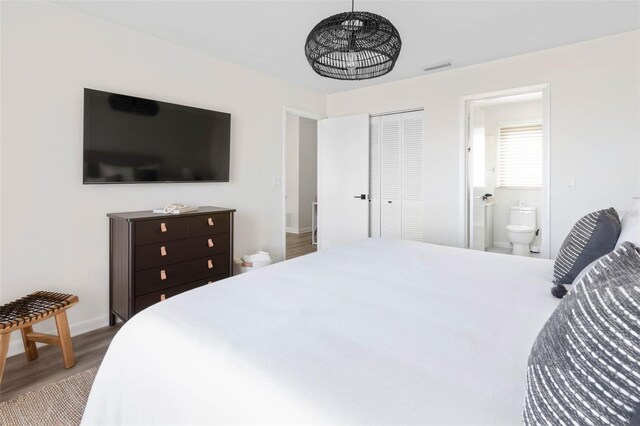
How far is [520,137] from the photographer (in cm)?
528

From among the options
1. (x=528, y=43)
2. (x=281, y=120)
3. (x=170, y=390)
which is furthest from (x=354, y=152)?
(x=170, y=390)

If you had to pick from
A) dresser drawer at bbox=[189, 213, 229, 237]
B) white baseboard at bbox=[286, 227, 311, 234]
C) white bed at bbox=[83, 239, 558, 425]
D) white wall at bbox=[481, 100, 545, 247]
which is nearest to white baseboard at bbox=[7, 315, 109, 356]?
dresser drawer at bbox=[189, 213, 229, 237]

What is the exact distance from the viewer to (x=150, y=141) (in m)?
2.94

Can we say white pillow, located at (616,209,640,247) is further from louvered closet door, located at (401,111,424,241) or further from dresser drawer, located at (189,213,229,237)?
dresser drawer, located at (189,213,229,237)

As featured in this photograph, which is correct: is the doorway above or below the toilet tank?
above

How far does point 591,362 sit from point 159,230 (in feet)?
8.71

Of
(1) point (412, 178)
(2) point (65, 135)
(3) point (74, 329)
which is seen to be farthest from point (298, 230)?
(2) point (65, 135)

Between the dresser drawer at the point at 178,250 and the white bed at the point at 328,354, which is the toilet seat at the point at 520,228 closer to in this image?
the white bed at the point at 328,354

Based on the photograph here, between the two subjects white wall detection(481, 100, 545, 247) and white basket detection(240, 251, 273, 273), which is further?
white wall detection(481, 100, 545, 247)

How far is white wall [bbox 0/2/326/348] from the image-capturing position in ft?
7.54

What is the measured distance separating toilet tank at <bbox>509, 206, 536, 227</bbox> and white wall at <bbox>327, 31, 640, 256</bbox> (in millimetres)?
2032

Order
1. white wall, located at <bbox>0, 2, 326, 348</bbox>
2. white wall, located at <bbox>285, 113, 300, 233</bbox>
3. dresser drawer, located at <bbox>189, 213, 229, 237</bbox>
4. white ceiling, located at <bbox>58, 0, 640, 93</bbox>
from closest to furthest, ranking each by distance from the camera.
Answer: white wall, located at <bbox>0, 2, 326, 348</bbox> → white ceiling, located at <bbox>58, 0, 640, 93</bbox> → dresser drawer, located at <bbox>189, 213, 229, 237</bbox> → white wall, located at <bbox>285, 113, 300, 233</bbox>

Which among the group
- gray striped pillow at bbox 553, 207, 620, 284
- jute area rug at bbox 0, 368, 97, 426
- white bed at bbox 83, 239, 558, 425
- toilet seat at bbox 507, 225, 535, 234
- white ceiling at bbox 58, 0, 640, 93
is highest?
white ceiling at bbox 58, 0, 640, 93

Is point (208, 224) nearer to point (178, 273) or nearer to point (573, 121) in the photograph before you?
point (178, 273)
